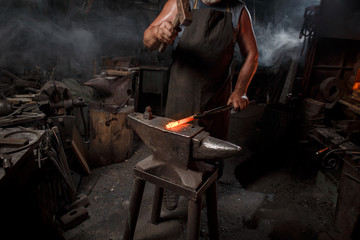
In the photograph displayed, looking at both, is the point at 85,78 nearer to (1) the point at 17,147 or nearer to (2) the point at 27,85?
(2) the point at 27,85

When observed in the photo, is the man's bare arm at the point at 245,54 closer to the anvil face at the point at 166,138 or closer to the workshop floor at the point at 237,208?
the anvil face at the point at 166,138

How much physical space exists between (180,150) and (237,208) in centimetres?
176

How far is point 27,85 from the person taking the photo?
3.63 metres

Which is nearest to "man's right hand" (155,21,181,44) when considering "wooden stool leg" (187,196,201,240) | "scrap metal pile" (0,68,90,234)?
"wooden stool leg" (187,196,201,240)

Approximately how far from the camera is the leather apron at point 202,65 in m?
2.12

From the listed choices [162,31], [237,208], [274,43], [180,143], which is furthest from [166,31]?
[274,43]

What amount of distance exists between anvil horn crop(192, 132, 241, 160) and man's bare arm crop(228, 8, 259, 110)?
868 mm

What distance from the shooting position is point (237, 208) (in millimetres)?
2811

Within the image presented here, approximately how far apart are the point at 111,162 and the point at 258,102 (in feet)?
22.2

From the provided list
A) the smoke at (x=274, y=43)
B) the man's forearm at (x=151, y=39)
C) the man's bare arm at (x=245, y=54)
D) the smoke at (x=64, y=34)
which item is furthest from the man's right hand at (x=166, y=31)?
the smoke at (x=274, y=43)

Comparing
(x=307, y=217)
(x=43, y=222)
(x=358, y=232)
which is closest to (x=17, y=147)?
(x=43, y=222)

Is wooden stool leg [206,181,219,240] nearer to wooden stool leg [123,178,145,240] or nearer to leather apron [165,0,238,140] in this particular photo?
wooden stool leg [123,178,145,240]

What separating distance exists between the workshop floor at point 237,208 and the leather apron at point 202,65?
1.17 metres

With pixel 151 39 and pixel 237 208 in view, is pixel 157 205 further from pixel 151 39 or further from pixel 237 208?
pixel 151 39
